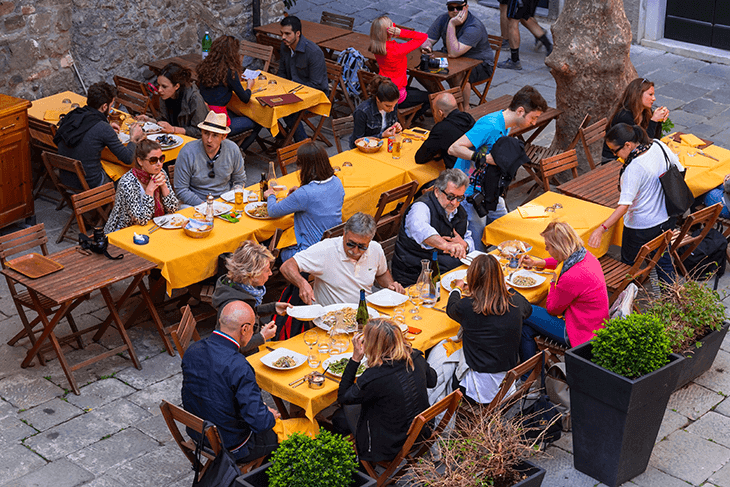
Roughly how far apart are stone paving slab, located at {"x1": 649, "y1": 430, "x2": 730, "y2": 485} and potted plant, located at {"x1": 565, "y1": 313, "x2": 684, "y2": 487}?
0.26 meters

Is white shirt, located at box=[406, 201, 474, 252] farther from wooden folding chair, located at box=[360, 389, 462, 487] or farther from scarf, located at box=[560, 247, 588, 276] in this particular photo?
wooden folding chair, located at box=[360, 389, 462, 487]

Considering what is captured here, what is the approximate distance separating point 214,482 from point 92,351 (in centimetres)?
260

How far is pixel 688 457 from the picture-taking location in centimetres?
581

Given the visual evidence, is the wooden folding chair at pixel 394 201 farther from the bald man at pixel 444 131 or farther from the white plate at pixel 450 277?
the white plate at pixel 450 277

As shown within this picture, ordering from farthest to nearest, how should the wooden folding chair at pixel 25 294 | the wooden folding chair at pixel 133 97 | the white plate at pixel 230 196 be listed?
the wooden folding chair at pixel 133 97 < the white plate at pixel 230 196 < the wooden folding chair at pixel 25 294

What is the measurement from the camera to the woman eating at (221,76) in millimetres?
9625

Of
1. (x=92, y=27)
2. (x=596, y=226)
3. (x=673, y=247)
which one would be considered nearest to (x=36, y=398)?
(x=596, y=226)

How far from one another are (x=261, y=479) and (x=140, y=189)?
346 centimetres

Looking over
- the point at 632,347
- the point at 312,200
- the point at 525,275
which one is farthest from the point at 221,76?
the point at 632,347

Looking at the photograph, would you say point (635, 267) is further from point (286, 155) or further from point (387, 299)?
point (286, 155)

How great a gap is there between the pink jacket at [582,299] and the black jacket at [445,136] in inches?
95.9

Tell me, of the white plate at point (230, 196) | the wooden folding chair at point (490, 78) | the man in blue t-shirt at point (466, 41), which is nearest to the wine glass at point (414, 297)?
the white plate at point (230, 196)

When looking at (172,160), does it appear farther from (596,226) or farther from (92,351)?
(596,226)

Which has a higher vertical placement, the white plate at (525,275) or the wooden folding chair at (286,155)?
the wooden folding chair at (286,155)
